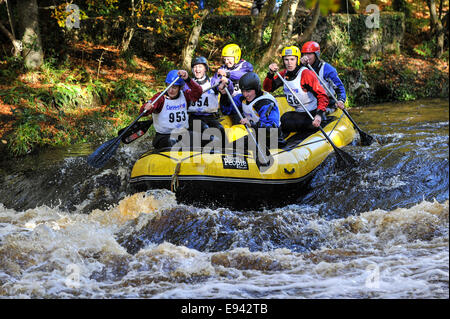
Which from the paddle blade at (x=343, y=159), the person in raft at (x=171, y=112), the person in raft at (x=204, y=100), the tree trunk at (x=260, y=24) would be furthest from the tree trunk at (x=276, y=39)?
the paddle blade at (x=343, y=159)

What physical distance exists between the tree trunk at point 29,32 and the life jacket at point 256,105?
18.4 feet

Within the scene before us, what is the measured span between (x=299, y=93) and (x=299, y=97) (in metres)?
0.06

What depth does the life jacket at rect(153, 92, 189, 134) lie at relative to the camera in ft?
22.5

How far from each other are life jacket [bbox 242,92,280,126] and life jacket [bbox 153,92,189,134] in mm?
844

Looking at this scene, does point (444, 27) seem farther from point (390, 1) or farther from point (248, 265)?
point (248, 265)

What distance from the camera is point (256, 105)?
6.84 m

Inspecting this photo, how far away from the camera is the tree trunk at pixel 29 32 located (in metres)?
10.5

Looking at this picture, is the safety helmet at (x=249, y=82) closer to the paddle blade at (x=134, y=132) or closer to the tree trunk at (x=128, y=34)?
the paddle blade at (x=134, y=132)

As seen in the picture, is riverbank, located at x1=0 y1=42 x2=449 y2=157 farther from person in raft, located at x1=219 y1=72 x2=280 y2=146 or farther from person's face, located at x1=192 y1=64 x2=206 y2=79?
person in raft, located at x1=219 y1=72 x2=280 y2=146

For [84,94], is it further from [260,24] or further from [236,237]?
[236,237]

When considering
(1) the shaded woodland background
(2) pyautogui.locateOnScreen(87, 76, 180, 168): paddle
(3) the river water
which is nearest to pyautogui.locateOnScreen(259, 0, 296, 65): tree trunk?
(1) the shaded woodland background

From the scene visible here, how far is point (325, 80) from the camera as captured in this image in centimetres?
849

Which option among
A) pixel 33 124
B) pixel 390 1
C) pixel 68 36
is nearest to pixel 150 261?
pixel 33 124
